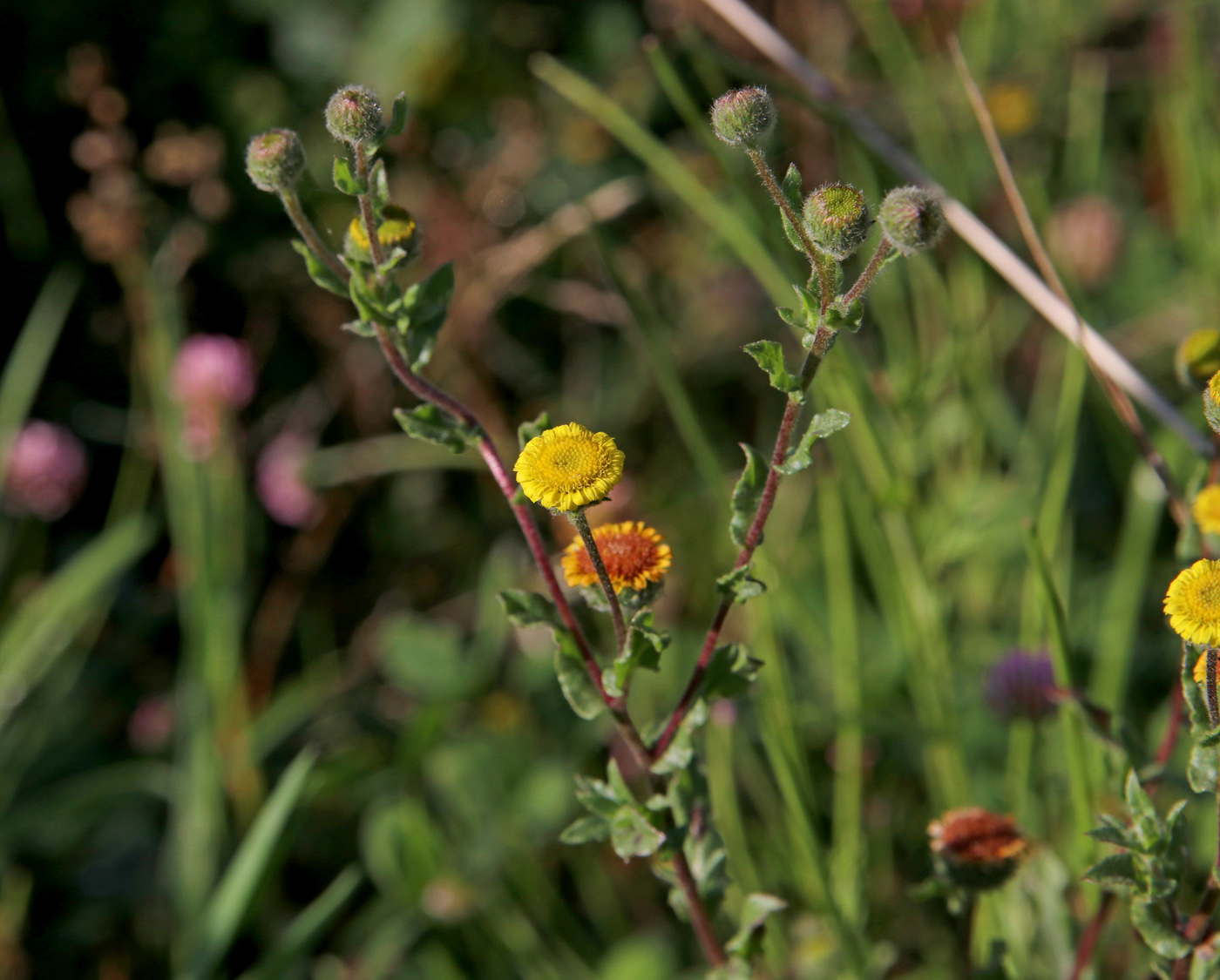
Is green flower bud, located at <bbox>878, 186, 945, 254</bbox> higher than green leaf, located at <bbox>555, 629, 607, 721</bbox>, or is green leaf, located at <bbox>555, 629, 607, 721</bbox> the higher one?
green flower bud, located at <bbox>878, 186, 945, 254</bbox>

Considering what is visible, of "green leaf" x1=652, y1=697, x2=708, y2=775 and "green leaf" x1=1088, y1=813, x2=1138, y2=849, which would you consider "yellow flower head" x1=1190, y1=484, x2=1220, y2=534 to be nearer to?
"green leaf" x1=1088, y1=813, x2=1138, y2=849

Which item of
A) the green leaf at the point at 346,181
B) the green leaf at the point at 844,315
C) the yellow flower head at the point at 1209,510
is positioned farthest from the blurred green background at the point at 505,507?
the green leaf at the point at 844,315

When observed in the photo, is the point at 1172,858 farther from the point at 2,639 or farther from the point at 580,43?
the point at 580,43

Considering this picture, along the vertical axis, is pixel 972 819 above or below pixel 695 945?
above

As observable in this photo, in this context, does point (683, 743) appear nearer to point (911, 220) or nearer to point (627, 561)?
point (627, 561)

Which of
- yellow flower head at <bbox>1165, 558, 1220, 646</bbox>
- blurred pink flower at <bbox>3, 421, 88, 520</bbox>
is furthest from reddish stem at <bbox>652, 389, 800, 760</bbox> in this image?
blurred pink flower at <bbox>3, 421, 88, 520</bbox>

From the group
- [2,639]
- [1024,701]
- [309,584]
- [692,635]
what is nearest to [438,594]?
[309,584]
